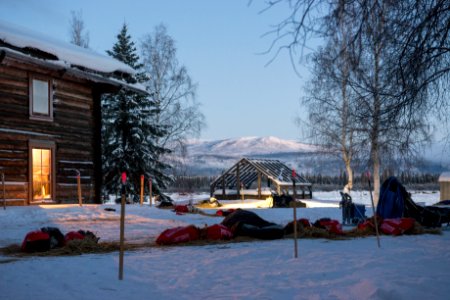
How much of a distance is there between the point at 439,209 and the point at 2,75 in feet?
46.2

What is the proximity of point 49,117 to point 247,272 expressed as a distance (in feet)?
42.5

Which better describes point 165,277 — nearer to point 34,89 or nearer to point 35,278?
point 35,278

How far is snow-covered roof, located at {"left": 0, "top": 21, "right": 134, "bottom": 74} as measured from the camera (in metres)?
15.6

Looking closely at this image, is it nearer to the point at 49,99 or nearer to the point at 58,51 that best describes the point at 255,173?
the point at 49,99

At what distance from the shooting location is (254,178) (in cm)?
3731

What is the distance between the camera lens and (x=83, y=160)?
1958 cm

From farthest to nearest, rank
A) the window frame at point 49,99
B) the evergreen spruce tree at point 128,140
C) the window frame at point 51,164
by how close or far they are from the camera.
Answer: the evergreen spruce tree at point 128,140 → the window frame at point 49,99 → the window frame at point 51,164

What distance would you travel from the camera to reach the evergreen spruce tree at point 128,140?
28.6 m

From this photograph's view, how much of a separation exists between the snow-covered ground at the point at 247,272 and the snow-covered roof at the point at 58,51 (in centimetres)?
698

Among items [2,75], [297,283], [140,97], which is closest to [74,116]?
[2,75]

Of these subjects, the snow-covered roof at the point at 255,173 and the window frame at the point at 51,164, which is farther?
the snow-covered roof at the point at 255,173

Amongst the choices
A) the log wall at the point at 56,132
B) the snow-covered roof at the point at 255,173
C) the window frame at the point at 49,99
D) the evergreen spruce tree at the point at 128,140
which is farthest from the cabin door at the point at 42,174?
the snow-covered roof at the point at 255,173

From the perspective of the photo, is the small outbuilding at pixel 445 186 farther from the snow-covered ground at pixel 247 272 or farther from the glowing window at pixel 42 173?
the glowing window at pixel 42 173

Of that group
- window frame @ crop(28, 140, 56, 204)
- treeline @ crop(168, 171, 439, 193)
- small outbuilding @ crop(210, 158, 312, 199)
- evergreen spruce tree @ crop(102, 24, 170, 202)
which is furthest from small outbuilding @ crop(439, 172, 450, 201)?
treeline @ crop(168, 171, 439, 193)
